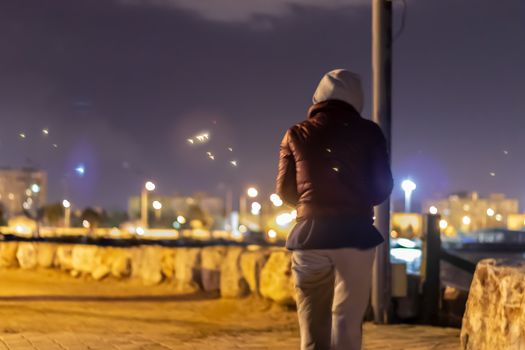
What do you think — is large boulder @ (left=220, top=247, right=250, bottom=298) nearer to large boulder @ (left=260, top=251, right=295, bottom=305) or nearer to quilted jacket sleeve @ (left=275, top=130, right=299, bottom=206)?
large boulder @ (left=260, top=251, right=295, bottom=305)

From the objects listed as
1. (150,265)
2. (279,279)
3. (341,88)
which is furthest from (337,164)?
(150,265)

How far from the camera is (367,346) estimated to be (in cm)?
686

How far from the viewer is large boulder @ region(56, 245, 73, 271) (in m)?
16.4

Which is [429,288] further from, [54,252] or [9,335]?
[54,252]

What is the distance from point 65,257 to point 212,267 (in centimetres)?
→ 588

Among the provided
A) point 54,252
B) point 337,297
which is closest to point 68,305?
point 54,252

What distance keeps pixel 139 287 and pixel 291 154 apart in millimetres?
9918

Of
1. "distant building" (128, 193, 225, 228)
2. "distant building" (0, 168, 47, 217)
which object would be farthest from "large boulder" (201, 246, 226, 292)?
"distant building" (128, 193, 225, 228)

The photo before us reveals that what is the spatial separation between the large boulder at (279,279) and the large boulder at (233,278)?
0.77m

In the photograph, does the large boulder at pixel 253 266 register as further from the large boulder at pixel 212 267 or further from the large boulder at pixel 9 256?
the large boulder at pixel 9 256

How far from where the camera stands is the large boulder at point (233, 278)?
35.5 feet

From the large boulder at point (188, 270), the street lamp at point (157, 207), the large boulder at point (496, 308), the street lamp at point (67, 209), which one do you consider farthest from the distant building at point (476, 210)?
the large boulder at point (496, 308)

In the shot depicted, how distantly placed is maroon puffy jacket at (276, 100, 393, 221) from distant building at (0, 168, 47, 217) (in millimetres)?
89723

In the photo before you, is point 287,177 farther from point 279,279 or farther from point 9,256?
point 9,256
